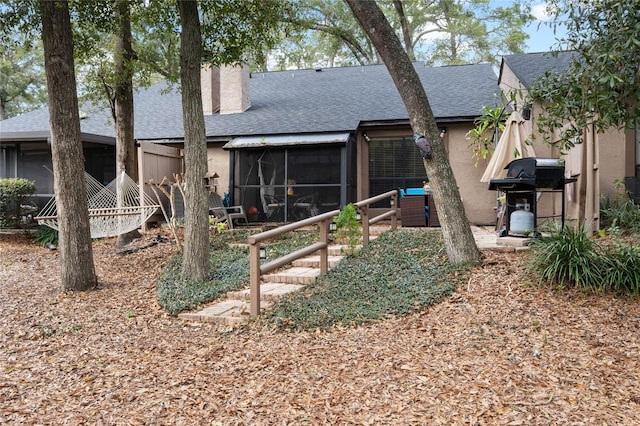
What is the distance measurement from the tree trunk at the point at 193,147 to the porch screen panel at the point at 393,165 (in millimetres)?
5009

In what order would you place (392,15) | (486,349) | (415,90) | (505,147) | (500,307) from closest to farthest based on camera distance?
(486,349) → (500,307) → (415,90) → (505,147) → (392,15)

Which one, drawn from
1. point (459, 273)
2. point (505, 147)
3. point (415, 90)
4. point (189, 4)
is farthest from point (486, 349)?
point (189, 4)

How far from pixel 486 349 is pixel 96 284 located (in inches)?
194

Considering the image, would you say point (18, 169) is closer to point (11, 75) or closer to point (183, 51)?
point (183, 51)

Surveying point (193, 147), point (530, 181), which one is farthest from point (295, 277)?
point (530, 181)

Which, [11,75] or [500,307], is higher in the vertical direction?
[11,75]

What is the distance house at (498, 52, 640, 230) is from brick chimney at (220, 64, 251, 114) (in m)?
6.24

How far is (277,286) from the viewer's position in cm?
565

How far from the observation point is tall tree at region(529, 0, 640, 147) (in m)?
3.78

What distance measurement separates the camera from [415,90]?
18.2ft

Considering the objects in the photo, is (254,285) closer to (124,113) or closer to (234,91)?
(124,113)

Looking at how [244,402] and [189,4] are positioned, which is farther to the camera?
[189,4]

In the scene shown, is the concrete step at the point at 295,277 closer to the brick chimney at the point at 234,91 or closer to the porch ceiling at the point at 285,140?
the porch ceiling at the point at 285,140

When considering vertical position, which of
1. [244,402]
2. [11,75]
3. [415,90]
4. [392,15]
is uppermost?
[392,15]
